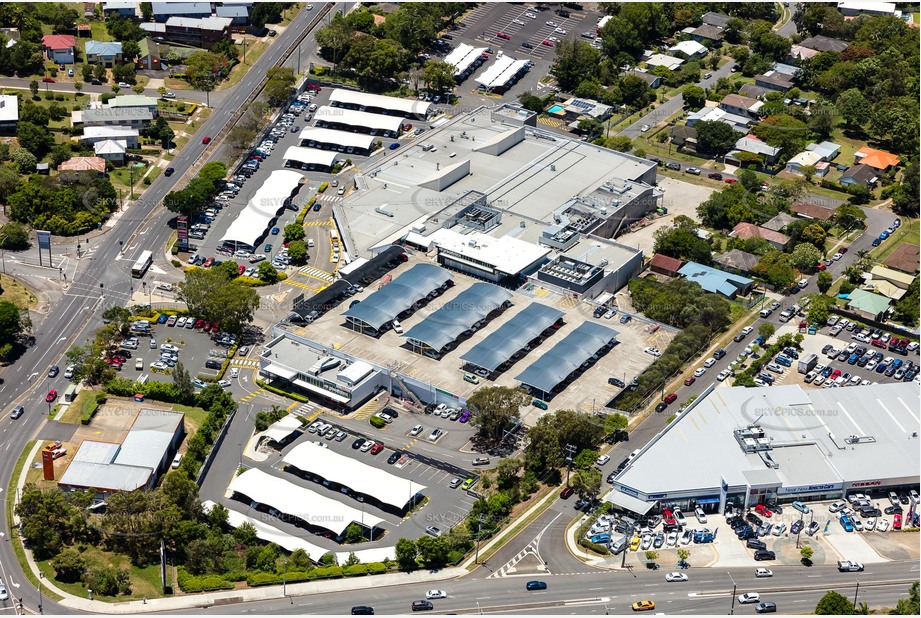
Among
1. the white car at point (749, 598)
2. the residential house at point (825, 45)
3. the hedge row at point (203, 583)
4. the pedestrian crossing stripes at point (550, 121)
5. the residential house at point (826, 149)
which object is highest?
the hedge row at point (203, 583)

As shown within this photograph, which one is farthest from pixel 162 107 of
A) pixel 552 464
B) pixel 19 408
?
pixel 552 464

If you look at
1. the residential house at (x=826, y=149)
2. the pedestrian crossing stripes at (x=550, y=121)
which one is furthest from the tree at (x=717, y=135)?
the pedestrian crossing stripes at (x=550, y=121)

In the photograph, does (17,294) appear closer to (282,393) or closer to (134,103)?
(282,393)

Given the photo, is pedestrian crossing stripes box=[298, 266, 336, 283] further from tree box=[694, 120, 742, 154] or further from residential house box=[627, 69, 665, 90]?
residential house box=[627, 69, 665, 90]

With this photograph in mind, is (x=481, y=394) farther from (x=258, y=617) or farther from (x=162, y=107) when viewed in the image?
(x=162, y=107)

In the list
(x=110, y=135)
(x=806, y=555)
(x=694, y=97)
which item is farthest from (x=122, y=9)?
(x=806, y=555)

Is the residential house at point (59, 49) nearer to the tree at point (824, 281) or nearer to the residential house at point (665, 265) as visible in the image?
the residential house at point (665, 265)

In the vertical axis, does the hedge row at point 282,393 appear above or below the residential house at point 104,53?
below
